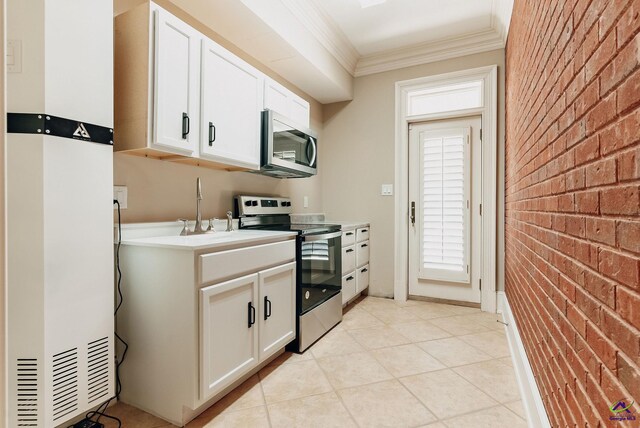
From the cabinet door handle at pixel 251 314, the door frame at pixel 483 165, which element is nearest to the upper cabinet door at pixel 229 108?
the cabinet door handle at pixel 251 314

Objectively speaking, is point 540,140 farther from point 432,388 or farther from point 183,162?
point 183,162

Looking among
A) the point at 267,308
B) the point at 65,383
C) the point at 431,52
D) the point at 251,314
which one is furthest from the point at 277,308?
the point at 431,52

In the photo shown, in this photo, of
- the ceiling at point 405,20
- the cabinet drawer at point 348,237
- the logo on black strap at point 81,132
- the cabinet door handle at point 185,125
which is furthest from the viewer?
the cabinet drawer at point 348,237

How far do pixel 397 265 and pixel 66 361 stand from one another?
2.91 m

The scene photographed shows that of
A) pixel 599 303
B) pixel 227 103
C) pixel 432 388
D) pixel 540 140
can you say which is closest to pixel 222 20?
pixel 227 103

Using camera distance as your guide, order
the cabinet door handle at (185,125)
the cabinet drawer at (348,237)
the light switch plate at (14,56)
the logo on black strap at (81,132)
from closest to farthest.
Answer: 1. the light switch plate at (14,56)
2. the logo on black strap at (81,132)
3. the cabinet door handle at (185,125)
4. the cabinet drawer at (348,237)

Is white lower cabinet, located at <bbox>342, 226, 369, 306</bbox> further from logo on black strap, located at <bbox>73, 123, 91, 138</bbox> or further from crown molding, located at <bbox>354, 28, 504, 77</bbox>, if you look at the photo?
logo on black strap, located at <bbox>73, 123, 91, 138</bbox>

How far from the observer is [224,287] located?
Result: 5.14 feet

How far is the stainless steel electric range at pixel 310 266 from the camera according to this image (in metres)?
2.21

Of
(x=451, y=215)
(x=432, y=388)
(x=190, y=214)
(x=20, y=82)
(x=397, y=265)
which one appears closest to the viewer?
(x=20, y=82)

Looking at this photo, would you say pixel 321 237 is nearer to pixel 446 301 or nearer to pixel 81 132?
pixel 81 132

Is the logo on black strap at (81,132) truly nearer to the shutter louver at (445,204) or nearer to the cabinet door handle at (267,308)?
the cabinet door handle at (267,308)

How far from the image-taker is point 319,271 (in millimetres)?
2459

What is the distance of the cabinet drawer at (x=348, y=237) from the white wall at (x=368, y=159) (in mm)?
505
